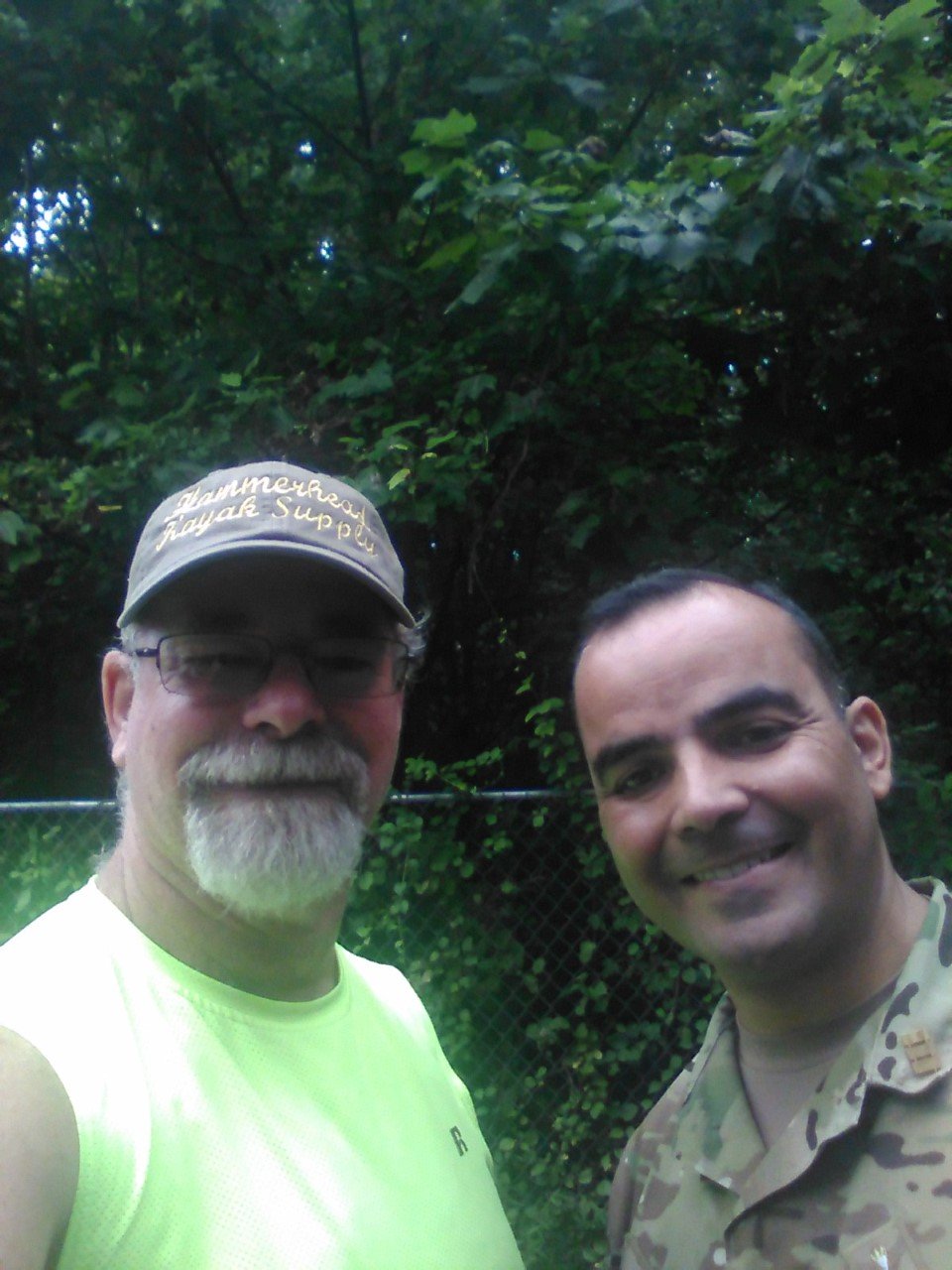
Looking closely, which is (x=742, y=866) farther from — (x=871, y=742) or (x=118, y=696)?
(x=118, y=696)

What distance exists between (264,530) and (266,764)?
357 millimetres

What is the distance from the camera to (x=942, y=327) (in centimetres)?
432

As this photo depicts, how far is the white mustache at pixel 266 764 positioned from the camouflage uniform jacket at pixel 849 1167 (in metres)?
0.81

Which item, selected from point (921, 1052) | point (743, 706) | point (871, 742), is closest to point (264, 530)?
point (743, 706)

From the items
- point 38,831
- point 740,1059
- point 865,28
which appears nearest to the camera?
point 740,1059

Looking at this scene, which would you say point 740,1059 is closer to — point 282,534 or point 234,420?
point 282,534

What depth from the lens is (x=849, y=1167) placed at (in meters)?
1.43

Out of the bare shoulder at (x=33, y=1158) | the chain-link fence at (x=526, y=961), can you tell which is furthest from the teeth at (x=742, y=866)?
the chain-link fence at (x=526, y=961)

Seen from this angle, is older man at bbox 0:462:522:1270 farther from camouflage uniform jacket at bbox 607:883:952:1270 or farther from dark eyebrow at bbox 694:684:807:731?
dark eyebrow at bbox 694:684:807:731

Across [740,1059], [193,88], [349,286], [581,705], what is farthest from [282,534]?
[193,88]

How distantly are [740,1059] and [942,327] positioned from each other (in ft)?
11.6

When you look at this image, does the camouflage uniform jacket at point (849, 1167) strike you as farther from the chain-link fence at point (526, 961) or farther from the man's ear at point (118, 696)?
the chain-link fence at point (526, 961)

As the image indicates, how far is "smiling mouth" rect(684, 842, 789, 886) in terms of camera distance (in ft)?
5.04

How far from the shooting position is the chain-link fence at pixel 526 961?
12.4 ft
